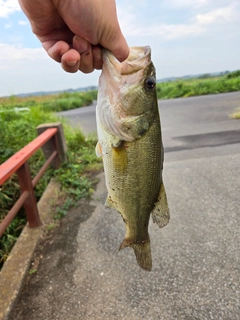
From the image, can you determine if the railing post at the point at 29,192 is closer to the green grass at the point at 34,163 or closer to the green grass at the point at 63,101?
the green grass at the point at 34,163

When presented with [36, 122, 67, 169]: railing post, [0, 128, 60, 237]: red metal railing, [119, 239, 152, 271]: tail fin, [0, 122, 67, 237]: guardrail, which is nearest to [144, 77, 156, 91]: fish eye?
[119, 239, 152, 271]: tail fin

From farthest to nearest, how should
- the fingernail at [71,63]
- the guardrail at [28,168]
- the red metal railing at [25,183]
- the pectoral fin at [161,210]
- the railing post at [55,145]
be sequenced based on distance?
the railing post at [55,145] < the red metal railing at [25,183] < the guardrail at [28,168] < the pectoral fin at [161,210] < the fingernail at [71,63]

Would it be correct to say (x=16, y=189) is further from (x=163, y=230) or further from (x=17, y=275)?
(x=163, y=230)

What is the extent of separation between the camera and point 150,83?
5.00 ft

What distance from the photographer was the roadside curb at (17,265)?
272cm

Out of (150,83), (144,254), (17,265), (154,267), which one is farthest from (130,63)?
(17,265)

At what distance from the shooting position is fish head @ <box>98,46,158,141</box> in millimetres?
1450

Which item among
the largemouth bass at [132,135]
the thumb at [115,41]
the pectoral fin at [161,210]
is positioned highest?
the thumb at [115,41]

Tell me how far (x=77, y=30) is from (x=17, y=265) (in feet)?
8.66

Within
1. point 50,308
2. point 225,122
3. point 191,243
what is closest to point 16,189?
point 50,308

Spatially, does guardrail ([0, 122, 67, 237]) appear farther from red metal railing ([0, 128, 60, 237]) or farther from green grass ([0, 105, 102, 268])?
green grass ([0, 105, 102, 268])

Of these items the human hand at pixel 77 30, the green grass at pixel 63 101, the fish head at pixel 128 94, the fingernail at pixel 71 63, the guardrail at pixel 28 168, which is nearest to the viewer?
the human hand at pixel 77 30

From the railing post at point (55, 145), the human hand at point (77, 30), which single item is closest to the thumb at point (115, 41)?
the human hand at point (77, 30)

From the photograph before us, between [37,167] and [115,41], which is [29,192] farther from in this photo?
[115,41]
